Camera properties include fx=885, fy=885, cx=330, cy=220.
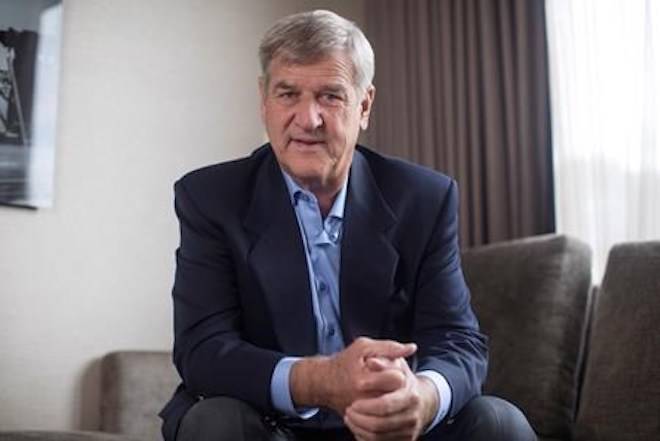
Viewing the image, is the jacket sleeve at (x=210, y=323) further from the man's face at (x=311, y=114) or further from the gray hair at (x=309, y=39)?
the gray hair at (x=309, y=39)

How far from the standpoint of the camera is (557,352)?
2.20 meters

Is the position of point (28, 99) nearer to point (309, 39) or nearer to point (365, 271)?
Result: point (309, 39)

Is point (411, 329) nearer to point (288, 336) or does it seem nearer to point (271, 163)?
point (288, 336)

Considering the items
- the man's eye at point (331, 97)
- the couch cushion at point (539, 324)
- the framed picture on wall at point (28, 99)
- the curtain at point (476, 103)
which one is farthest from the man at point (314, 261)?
the curtain at point (476, 103)

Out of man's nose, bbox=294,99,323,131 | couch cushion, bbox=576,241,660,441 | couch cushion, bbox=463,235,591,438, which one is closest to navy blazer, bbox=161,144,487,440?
man's nose, bbox=294,99,323,131

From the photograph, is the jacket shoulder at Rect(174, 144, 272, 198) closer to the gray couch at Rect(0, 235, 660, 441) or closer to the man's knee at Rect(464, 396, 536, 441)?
the man's knee at Rect(464, 396, 536, 441)

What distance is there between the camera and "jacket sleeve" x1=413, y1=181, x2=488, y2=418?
4.86ft

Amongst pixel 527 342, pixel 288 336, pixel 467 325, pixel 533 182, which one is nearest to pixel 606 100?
pixel 533 182

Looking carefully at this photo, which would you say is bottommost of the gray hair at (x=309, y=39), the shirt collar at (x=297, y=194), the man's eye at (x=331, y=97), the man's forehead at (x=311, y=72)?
the shirt collar at (x=297, y=194)

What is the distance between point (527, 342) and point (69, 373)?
50.5 inches

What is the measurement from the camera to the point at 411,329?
1594 mm

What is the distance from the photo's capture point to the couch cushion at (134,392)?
2.47 m

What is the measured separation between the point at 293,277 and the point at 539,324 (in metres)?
0.96

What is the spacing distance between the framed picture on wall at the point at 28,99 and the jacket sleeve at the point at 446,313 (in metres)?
1.34
